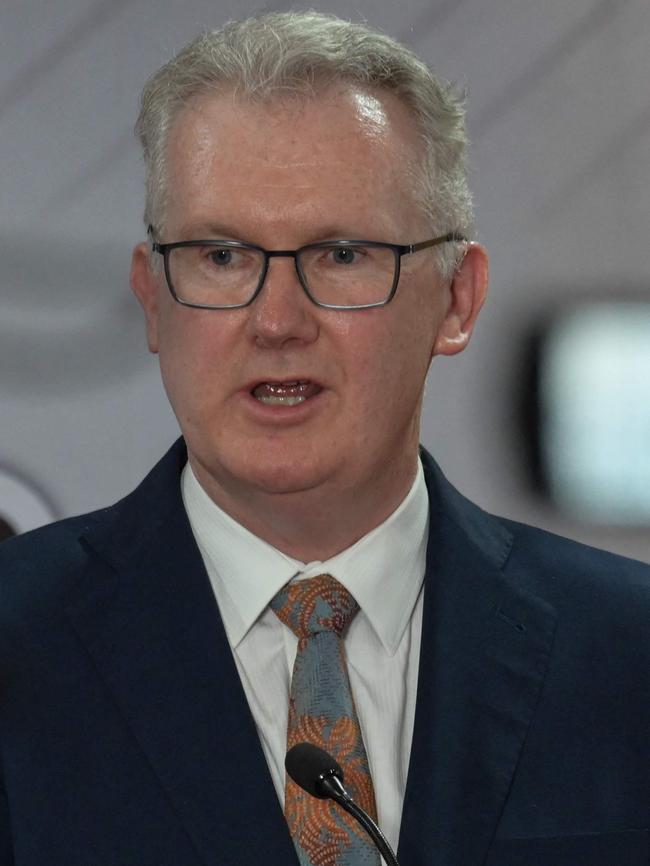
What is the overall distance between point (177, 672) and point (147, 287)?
0.54 m

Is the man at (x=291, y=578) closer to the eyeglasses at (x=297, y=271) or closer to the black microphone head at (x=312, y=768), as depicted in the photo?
the eyeglasses at (x=297, y=271)

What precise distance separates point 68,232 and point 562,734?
1.24 meters

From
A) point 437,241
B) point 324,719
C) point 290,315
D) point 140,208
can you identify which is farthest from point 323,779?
point 140,208

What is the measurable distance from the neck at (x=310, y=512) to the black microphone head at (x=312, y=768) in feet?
1.45

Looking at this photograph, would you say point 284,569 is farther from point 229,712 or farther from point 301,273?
point 301,273

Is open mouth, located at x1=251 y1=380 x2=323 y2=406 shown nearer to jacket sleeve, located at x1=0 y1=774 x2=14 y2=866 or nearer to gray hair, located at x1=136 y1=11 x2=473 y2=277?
gray hair, located at x1=136 y1=11 x2=473 y2=277

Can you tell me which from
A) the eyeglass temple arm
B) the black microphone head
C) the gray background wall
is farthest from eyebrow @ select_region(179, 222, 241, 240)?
the gray background wall

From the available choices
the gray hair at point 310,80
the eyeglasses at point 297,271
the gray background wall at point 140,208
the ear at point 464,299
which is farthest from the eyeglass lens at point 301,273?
the gray background wall at point 140,208

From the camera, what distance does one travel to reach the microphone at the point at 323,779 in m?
1.44

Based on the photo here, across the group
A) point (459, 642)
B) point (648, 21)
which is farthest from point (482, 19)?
point (459, 642)

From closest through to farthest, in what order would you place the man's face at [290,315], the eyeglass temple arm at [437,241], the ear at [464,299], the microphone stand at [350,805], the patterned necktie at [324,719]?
the microphone stand at [350,805], the patterned necktie at [324,719], the man's face at [290,315], the eyeglass temple arm at [437,241], the ear at [464,299]

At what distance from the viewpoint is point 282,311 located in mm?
1750

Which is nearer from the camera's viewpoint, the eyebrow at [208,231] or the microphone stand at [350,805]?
the microphone stand at [350,805]

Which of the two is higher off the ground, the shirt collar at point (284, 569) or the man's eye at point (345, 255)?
the man's eye at point (345, 255)
